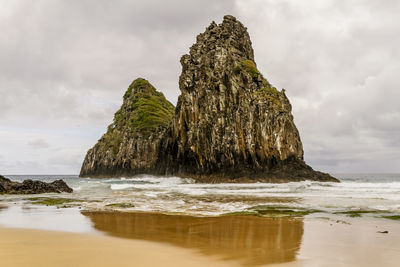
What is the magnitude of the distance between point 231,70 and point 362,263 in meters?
52.7

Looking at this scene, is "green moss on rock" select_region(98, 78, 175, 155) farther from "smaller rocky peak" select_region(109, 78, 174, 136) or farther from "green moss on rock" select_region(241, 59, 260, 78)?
"green moss on rock" select_region(241, 59, 260, 78)

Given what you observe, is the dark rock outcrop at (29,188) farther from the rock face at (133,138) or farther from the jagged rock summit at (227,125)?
the rock face at (133,138)

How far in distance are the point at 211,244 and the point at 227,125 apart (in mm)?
46109

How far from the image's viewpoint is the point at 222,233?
8.34 metres

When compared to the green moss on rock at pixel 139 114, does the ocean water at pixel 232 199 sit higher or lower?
lower

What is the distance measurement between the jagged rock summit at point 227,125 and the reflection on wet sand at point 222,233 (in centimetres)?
3438

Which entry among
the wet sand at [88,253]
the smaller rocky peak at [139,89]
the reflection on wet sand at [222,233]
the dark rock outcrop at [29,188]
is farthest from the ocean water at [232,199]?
the smaller rocky peak at [139,89]

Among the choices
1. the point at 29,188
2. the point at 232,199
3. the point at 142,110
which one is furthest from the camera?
the point at 142,110

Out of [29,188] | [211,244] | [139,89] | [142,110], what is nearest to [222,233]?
[211,244]

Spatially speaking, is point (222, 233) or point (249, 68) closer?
point (222, 233)

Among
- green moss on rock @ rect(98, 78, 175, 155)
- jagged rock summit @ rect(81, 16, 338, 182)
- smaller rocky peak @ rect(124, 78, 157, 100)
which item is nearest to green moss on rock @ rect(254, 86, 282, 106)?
jagged rock summit @ rect(81, 16, 338, 182)

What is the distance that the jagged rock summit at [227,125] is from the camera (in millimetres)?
46875

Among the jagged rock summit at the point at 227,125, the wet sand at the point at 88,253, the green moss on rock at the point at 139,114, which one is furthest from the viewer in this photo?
the green moss on rock at the point at 139,114

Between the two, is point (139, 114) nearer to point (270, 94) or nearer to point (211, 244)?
point (270, 94)
